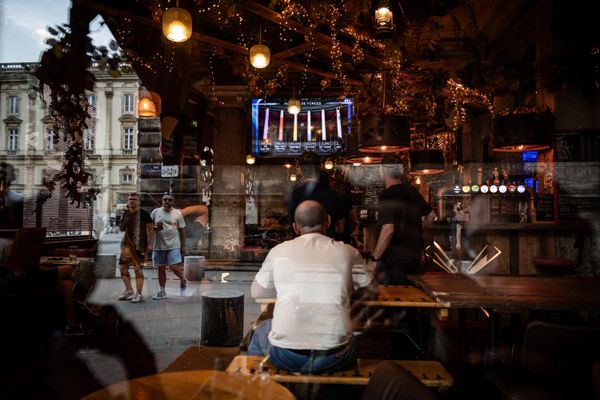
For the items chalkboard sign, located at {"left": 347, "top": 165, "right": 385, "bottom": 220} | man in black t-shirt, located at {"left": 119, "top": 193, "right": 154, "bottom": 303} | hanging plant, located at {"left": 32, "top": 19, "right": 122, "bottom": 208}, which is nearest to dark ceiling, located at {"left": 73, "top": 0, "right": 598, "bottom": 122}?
hanging plant, located at {"left": 32, "top": 19, "right": 122, "bottom": 208}

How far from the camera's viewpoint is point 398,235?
14.5ft

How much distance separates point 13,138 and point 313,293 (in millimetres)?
2584

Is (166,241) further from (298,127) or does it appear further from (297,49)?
(298,127)

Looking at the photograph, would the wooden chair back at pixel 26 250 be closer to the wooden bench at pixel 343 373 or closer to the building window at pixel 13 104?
the building window at pixel 13 104

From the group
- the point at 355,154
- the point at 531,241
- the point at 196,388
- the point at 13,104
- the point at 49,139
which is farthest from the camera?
the point at 355,154

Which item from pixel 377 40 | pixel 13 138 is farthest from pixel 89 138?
pixel 377 40

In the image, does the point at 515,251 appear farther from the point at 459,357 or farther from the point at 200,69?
the point at 200,69

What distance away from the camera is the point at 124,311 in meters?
6.82

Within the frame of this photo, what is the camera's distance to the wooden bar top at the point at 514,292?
2758 mm

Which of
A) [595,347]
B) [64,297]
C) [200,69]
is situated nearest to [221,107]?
[200,69]

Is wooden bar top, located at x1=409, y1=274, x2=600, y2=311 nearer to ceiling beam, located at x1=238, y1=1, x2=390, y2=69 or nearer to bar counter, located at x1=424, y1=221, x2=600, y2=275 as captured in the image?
bar counter, located at x1=424, y1=221, x2=600, y2=275

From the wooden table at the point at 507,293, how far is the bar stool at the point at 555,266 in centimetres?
153

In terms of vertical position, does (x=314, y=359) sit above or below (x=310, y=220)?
below

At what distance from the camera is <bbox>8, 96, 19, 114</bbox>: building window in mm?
3068
